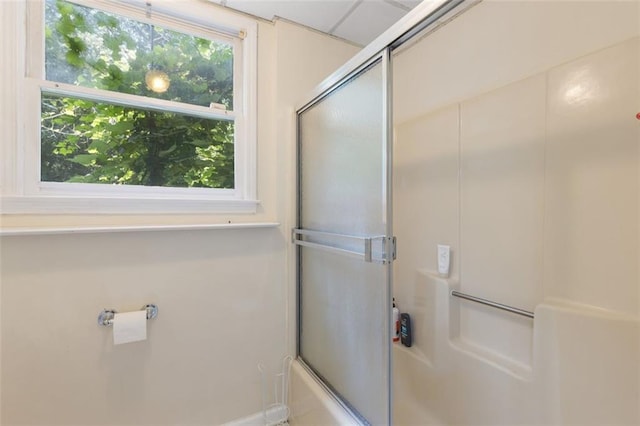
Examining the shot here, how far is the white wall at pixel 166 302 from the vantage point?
1.18m

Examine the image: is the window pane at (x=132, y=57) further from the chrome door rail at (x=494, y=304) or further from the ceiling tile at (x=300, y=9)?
the chrome door rail at (x=494, y=304)

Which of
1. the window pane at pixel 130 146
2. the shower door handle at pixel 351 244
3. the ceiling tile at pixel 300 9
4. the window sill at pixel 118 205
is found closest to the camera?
the shower door handle at pixel 351 244

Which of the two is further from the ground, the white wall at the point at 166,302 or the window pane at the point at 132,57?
the window pane at the point at 132,57

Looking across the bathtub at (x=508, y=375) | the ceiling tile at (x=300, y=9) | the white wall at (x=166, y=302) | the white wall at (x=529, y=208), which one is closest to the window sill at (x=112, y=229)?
the white wall at (x=166, y=302)

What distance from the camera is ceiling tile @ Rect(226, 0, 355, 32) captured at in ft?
4.92

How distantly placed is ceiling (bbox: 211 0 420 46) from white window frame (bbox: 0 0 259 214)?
10 centimetres

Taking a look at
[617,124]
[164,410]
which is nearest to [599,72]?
[617,124]

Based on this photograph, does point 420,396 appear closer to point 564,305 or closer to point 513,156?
point 564,305

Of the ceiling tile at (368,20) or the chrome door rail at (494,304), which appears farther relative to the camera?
the ceiling tile at (368,20)

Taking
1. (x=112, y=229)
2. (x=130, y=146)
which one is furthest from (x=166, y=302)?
(x=130, y=146)

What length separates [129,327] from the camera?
1.23 metres

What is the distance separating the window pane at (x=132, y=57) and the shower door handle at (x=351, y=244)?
0.80 meters

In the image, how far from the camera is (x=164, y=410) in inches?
55.1

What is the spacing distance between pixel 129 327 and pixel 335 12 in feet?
5.75
